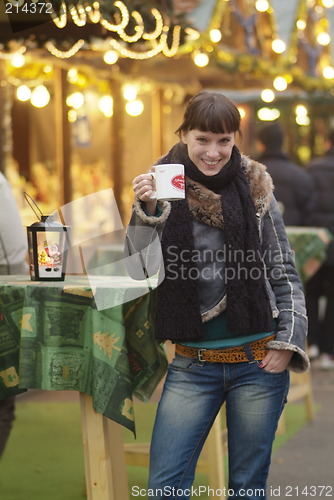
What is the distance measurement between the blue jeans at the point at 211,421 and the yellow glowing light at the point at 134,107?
835cm

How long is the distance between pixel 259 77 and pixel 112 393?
8.12 m

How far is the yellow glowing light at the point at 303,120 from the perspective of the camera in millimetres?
19531

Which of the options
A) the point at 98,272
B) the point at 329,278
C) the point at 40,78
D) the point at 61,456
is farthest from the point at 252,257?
the point at 40,78

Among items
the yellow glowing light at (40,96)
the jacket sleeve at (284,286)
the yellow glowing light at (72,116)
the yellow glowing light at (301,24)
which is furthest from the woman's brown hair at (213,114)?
the yellow glowing light at (301,24)

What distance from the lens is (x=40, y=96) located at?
9977 mm

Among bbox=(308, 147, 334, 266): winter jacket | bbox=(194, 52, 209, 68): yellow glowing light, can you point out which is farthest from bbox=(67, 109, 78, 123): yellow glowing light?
bbox=(308, 147, 334, 266): winter jacket

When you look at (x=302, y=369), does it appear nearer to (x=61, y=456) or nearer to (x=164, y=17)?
(x=61, y=456)

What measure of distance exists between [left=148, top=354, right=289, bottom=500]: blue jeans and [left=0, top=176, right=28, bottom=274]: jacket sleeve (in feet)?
5.14

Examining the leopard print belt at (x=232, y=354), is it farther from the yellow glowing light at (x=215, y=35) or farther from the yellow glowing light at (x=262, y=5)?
the yellow glowing light at (x=262, y=5)

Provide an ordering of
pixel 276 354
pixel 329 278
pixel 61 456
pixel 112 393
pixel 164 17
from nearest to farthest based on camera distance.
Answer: pixel 276 354 → pixel 112 393 → pixel 61 456 → pixel 164 17 → pixel 329 278

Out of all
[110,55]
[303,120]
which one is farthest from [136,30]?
[303,120]

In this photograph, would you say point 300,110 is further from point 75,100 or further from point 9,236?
point 9,236

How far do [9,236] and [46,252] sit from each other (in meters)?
0.75

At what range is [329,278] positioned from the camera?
906 cm
